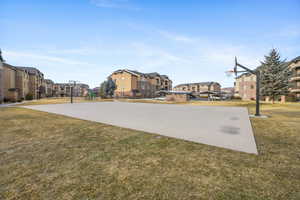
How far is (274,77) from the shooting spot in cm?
2261

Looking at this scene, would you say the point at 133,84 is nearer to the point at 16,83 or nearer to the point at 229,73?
the point at 16,83

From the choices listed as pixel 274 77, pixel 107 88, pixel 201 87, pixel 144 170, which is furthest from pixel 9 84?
pixel 201 87

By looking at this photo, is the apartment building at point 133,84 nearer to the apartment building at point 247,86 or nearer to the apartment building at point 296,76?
the apartment building at point 247,86

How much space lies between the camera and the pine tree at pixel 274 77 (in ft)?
73.2

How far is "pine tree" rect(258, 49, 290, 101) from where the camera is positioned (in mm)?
22312

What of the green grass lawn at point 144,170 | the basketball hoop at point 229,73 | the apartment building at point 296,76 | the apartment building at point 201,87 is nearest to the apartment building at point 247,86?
the apartment building at point 296,76

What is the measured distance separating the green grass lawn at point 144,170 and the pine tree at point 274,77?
24956 millimetres

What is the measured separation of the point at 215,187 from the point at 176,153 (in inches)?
52.2

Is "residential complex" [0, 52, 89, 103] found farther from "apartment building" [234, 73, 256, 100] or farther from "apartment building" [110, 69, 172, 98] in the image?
"apartment building" [234, 73, 256, 100]

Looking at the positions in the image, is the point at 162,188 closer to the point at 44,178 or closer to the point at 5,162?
the point at 44,178

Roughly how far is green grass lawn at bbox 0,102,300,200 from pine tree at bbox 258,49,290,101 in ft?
81.9

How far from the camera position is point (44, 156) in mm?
3242

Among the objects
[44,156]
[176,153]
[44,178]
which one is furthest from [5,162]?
[176,153]

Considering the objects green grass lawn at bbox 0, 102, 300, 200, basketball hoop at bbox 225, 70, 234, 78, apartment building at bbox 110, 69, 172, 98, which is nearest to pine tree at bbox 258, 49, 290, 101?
basketball hoop at bbox 225, 70, 234, 78
